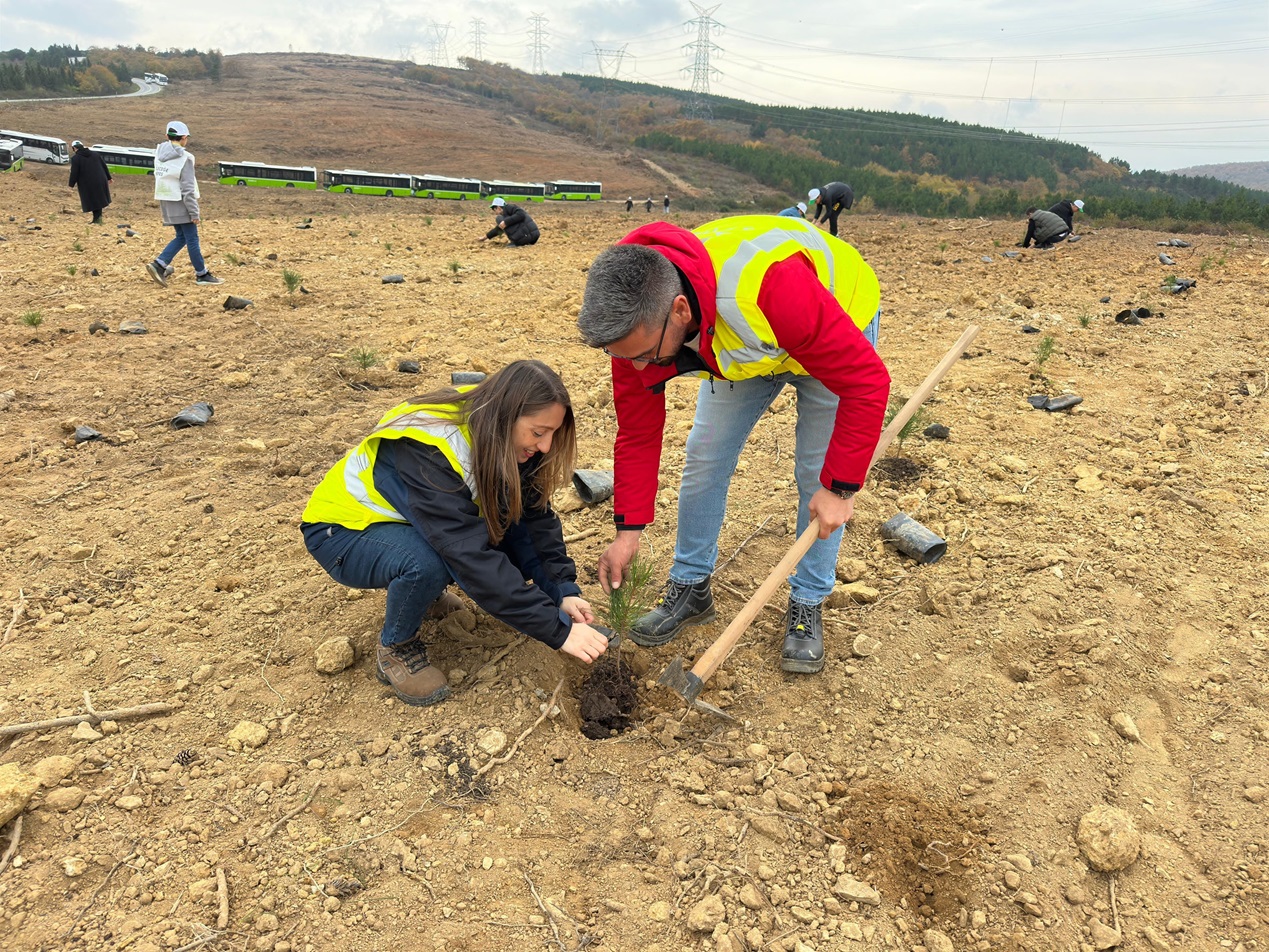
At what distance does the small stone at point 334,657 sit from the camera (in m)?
2.58

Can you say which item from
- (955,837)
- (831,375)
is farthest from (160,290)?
(955,837)

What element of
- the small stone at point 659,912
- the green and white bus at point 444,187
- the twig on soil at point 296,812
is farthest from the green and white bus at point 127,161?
the small stone at point 659,912

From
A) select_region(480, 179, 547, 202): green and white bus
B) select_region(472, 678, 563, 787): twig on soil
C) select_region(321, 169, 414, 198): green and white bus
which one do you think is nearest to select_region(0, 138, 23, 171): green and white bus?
select_region(321, 169, 414, 198): green and white bus

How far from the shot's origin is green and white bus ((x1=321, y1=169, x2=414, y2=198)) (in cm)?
2153

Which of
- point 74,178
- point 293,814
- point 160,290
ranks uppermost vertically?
point 74,178

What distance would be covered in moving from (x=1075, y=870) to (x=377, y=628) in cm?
236

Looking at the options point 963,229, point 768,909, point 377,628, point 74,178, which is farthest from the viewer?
point 963,229

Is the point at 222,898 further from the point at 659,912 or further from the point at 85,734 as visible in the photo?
the point at 659,912

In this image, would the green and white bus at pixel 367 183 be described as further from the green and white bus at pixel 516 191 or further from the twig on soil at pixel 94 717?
the twig on soil at pixel 94 717

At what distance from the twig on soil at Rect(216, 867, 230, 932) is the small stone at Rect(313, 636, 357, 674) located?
75cm

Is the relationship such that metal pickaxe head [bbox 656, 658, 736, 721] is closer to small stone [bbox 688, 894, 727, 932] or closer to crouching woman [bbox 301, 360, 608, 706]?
crouching woman [bbox 301, 360, 608, 706]

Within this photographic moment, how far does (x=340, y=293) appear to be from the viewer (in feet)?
24.2

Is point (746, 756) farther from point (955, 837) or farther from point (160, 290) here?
point (160, 290)

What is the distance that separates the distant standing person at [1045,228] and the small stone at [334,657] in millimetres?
12127
